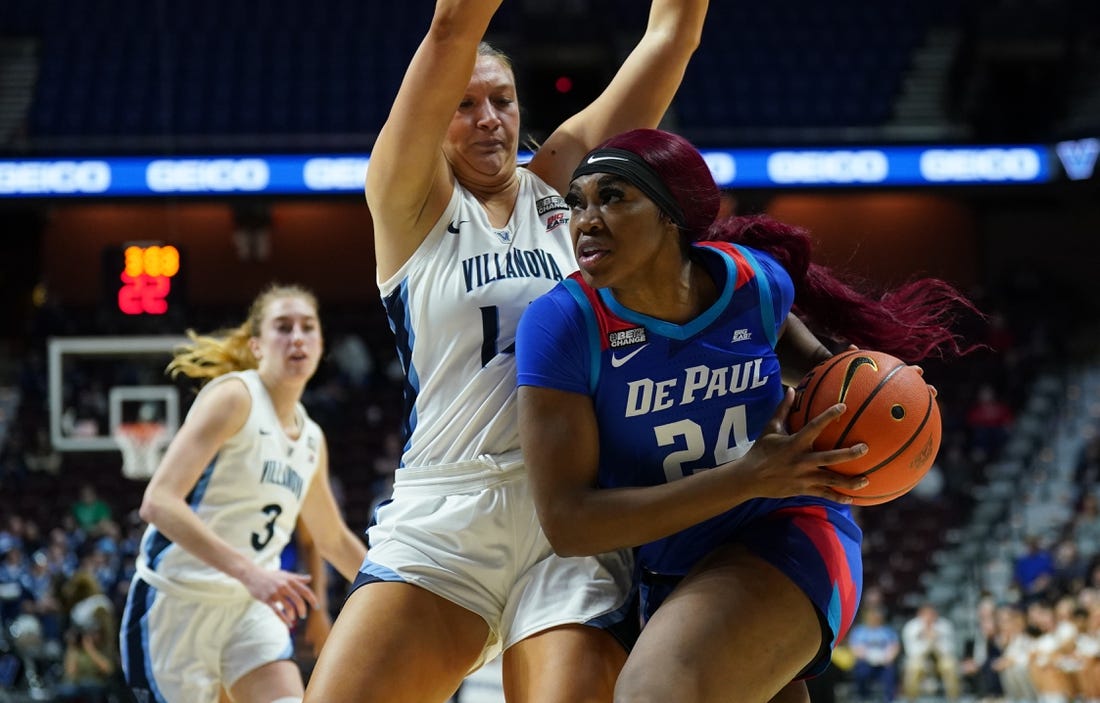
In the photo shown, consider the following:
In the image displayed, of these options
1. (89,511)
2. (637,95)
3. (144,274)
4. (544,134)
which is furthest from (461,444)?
(544,134)

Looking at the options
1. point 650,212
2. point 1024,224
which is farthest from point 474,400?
point 1024,224

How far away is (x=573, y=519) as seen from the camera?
2.78 m

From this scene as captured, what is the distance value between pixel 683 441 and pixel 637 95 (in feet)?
3.31

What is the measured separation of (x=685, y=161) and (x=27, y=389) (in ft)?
49.4

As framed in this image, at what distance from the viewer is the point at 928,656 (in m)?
11.5

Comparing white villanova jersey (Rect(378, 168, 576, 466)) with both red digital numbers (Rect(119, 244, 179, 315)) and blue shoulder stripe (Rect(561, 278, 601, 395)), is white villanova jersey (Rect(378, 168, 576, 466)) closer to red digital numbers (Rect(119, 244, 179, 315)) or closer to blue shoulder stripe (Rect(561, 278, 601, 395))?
blue shoulder stripe (Rect(561, 278, 601, 395))

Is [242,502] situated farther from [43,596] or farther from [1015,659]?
[1015,659]

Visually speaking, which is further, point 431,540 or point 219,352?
point 219,352

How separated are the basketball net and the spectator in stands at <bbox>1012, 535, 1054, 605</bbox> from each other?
7.24 meters

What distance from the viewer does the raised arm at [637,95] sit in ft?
11.4

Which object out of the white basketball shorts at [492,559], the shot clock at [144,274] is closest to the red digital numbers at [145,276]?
the shot clock at [144,274]

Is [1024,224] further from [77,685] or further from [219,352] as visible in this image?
[219,352]

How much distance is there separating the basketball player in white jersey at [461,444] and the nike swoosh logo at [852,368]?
652 mm

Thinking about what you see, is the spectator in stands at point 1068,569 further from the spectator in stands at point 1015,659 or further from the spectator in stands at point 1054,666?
the spectator in stands at point 1054,666
